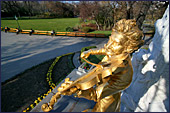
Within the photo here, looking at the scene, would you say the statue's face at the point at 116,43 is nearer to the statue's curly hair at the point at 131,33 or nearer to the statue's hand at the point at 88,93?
the statue's curly hair at the point at 131,33

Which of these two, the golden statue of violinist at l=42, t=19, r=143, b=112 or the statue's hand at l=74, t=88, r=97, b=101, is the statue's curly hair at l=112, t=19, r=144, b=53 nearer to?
the golden statue of violinist at l=42, t=19, r=143, b=112

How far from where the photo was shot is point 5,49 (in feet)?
35.0

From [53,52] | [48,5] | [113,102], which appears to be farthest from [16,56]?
[48,5]

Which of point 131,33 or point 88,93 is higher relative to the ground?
point 131,33

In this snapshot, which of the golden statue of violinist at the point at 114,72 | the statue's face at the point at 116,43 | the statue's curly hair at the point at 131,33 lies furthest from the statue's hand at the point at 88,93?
the statue's curly hair at the point at 131,33

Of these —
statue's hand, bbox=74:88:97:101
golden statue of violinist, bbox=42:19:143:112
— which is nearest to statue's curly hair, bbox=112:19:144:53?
golden statue of violinist, bbox=42:19:143:112

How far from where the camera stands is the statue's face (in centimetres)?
154

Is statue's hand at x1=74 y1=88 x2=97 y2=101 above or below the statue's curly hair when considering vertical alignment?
below

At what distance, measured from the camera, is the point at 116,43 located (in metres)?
1.59

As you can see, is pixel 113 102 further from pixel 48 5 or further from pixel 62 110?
pixel 48 5

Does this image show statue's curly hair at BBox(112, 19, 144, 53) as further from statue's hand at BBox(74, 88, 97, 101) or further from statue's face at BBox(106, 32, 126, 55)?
statue's hand at BBox(74, 88, 97, 101)

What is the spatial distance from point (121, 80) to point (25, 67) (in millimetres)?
7984

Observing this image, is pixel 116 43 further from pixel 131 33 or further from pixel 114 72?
pixel 114 72

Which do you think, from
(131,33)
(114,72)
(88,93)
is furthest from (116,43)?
(88,93)
